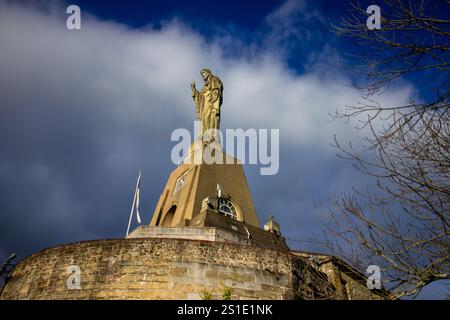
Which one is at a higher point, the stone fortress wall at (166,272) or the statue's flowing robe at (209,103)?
the statue's flowing robe at (209,103)

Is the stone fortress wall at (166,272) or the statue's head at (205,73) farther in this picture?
the statue's head at (205,73)

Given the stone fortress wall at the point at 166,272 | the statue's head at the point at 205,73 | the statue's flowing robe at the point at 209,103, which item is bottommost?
the stone fortress wall at the point at 166,272

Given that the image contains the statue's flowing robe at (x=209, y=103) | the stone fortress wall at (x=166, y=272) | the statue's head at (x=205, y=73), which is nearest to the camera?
the stone fortress wall at (x=166, y=272)

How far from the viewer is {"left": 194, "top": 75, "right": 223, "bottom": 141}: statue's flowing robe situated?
84.1ft

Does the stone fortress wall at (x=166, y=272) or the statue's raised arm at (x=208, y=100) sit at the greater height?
the statue's raised arm at (x=208, y=100)

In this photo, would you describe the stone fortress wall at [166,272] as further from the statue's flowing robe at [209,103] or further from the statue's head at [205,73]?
the statue's head at [205,73]

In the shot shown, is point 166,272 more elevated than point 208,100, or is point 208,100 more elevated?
point 208,100

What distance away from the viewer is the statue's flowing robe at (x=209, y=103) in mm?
25619

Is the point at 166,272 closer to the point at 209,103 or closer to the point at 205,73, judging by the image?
the point at 209,103

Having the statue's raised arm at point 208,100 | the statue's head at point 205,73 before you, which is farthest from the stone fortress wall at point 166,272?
the statue's head at point 205,73

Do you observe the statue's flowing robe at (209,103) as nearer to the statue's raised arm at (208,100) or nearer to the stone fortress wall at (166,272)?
the statue's raised arm at (208,100)

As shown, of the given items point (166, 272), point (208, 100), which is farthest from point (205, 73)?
point (166, 272)

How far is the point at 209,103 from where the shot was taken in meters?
26.3

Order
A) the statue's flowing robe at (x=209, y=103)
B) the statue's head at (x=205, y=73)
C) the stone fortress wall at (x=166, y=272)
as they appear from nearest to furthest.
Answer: the stone fortress wall at (x=166, y=272)
the statue's flowing robe at (x=209, y=103)
the statue's head at (x=205, y=73)
